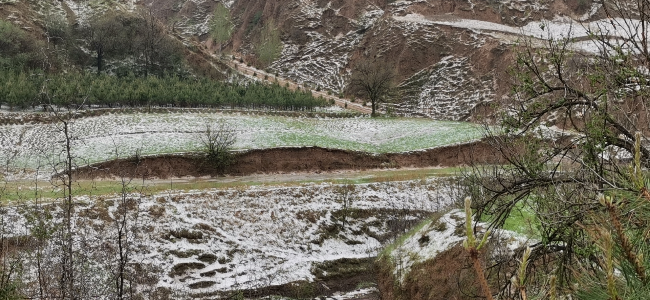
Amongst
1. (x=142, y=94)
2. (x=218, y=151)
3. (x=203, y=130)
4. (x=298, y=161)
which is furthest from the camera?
(x=142, y=94)

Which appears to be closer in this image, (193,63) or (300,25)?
(193,63)

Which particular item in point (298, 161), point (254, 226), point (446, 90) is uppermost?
point (446, 90)

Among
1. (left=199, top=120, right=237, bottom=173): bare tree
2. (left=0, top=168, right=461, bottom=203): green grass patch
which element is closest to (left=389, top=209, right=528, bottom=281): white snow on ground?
(left=0, top=168, right=461, bottom=203): green grass patch

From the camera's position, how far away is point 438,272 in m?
10.8

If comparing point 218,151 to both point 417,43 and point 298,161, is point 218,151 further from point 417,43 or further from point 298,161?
point 417,43

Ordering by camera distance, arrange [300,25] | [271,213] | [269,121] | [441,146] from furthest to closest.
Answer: [300,25]
[269,121]
[441,146]
[271,213]

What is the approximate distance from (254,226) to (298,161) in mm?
9053

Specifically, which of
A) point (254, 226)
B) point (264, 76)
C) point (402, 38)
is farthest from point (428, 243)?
point (264, 76)

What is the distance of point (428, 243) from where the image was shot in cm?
1236

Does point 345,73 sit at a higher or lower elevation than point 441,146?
higher

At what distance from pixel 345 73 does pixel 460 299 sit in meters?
54.6

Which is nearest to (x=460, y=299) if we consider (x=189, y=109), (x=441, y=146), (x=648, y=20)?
(x=648, y=20)

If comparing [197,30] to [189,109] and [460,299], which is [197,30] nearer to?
[189,109]

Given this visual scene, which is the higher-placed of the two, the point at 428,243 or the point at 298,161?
the point at 298,161
